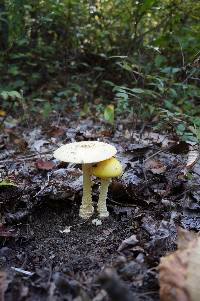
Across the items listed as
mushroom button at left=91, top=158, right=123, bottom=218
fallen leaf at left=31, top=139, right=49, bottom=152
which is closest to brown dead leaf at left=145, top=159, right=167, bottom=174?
mushroom button at left=91, top=158, right=123, bottom=218

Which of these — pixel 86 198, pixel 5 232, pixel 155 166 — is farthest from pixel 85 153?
pixel 155 166

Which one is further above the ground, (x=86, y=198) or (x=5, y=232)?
(x=86, y=198)

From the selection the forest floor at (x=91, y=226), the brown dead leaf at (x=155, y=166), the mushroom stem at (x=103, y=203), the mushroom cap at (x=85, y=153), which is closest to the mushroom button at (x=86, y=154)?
the mushroom cap at (x=85, y=153)

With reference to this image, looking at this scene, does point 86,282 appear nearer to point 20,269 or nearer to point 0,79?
point 20,269

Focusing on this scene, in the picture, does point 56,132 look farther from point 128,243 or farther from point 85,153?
point 128,243

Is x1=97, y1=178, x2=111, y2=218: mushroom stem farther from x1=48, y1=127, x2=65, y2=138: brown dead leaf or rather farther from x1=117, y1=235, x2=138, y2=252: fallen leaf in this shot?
x1=48, y1=127, x2=65, y2=138: brown dead leaf
